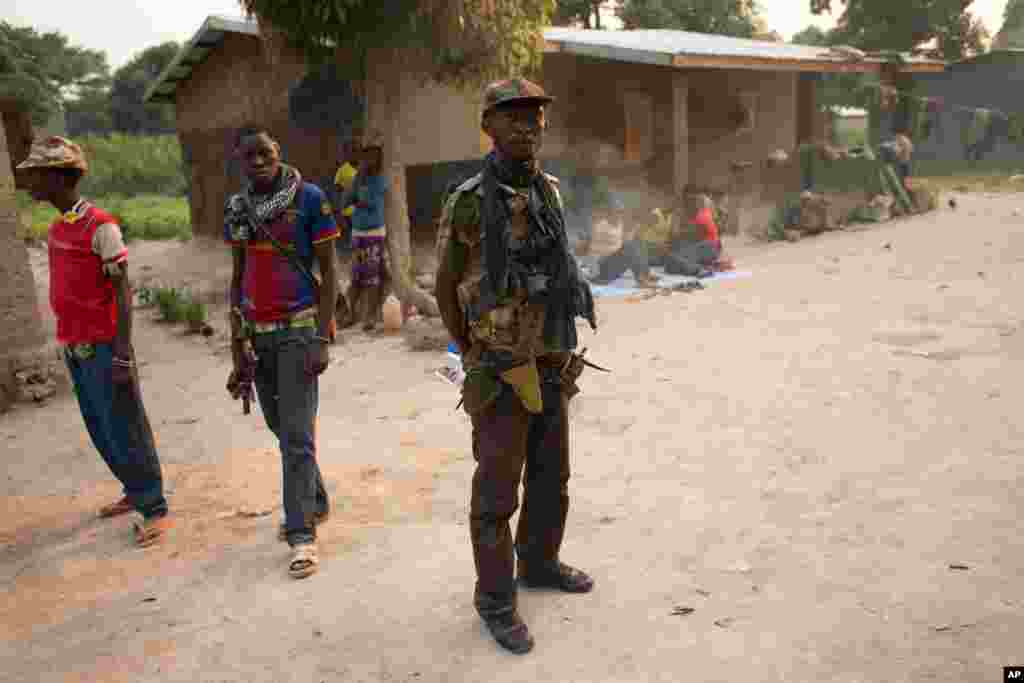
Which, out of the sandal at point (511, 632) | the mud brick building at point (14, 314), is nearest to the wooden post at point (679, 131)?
the mud brick building at point (14, 314)

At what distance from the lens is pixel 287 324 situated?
3.55 metres

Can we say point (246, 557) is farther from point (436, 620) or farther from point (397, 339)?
point (397, 339)

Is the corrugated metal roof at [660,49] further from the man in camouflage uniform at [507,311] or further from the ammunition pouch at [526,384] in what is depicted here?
the ammunition pouch at [526,384]

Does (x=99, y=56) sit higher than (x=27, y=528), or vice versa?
(x=99, y=56)

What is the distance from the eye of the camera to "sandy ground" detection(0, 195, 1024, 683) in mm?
2814

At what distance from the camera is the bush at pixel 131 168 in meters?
29.0

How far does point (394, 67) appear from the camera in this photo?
8.23m

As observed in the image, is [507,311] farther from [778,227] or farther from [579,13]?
[579,13]

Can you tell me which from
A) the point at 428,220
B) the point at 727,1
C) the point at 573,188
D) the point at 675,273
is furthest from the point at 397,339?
the point at 727,1

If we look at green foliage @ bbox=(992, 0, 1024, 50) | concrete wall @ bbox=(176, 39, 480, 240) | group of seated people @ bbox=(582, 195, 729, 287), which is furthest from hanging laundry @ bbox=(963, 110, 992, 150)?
concrete wall @ bbox=(176, 39, 480, 240)

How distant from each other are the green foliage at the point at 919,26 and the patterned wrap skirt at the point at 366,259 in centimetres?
2415

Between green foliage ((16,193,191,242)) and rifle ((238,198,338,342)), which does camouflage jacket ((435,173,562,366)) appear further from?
green foliage ((16,193,191,242))

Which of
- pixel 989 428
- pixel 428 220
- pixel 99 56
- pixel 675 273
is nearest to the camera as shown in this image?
pixel 989 428

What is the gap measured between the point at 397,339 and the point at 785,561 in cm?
504
